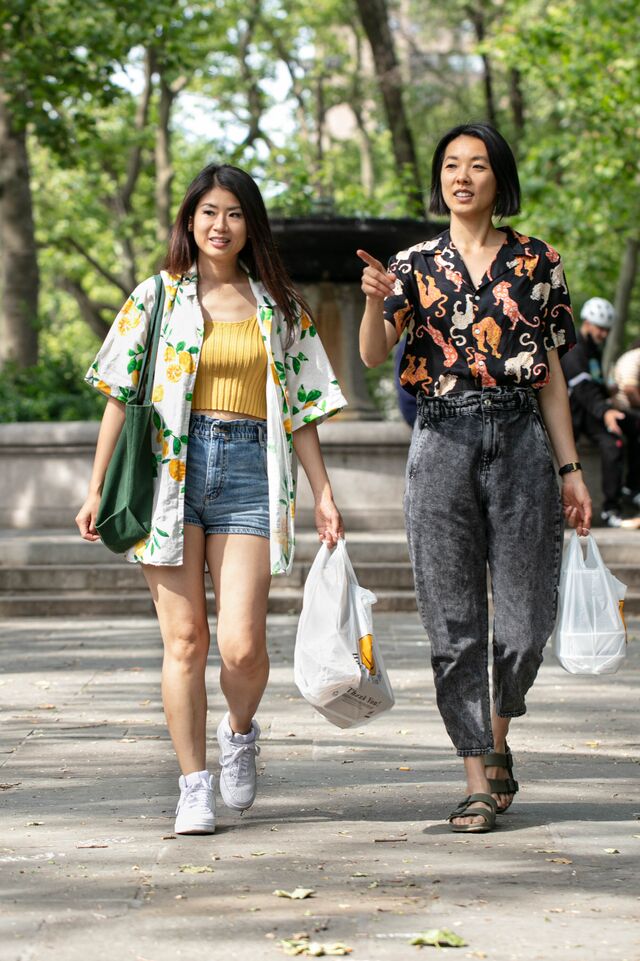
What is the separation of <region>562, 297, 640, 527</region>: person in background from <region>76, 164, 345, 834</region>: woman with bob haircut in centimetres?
808

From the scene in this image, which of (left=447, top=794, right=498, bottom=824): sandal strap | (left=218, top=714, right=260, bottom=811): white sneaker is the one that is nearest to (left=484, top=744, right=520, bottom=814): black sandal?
(left=447, top=794, right=498, bottom=824): sandal strap

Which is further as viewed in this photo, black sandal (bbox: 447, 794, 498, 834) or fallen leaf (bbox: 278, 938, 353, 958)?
black sandal (bbox: 447, 794, 498, 834)

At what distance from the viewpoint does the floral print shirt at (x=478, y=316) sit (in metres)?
4.83

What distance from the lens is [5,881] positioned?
4.14 meters

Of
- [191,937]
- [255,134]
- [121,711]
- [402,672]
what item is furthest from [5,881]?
[255,134]

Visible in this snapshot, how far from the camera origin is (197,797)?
4773 mm

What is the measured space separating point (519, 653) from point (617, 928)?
4.28 ft

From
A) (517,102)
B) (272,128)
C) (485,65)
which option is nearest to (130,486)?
(485,65)

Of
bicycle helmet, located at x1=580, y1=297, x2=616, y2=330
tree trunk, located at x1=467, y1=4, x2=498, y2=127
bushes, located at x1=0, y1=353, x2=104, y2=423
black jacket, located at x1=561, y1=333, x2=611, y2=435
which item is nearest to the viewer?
bicycle helmet, located at x1=580, y1=297, x2=616, y2=330

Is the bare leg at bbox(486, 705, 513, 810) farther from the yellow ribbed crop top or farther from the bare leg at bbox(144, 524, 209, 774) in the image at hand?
the yellow ribbed crop top

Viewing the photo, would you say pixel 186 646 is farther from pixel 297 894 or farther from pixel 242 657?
pixel 297 894

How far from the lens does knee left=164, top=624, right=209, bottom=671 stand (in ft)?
16.0

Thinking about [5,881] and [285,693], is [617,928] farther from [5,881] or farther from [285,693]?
[285,693]

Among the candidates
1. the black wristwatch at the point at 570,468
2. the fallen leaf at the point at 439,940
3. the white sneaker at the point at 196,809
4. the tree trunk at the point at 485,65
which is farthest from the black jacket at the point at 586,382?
the tree trunk at the point at 485,65
